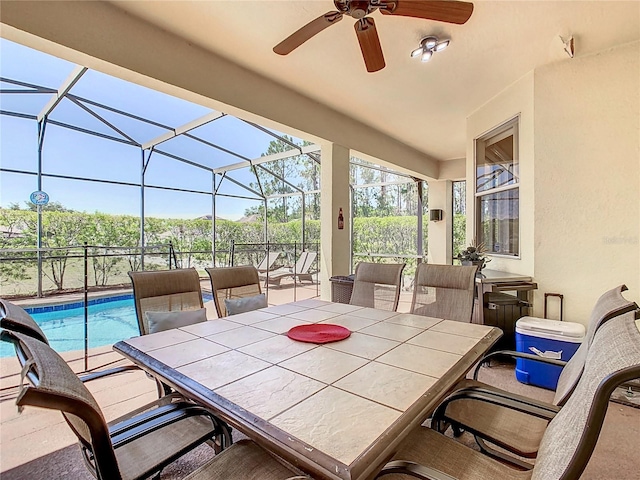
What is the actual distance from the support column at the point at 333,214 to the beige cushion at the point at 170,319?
2.21 metres

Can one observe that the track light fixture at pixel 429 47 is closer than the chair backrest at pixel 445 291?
No

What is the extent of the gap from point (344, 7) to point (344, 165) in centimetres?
258

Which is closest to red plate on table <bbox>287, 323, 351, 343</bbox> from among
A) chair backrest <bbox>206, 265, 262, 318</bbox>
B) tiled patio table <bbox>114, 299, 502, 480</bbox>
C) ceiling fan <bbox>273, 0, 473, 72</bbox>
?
tiled patio table <bbox>114, 299, 502, 480</bbox>

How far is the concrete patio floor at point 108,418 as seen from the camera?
169cm

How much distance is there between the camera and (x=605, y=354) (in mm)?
816

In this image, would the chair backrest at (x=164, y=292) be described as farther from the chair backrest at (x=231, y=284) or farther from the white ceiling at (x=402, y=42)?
the white ceiling at (x=402, y=42)

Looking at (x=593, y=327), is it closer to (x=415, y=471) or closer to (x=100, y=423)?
(x=415, y=471)

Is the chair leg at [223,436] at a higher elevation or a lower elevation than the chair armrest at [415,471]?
lower

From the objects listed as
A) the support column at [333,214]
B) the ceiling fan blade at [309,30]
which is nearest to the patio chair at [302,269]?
the support column at [333,214]

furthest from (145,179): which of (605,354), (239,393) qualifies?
(605,354)

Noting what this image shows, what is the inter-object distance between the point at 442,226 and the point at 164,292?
20.4 feet

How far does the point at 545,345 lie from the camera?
2.66 m

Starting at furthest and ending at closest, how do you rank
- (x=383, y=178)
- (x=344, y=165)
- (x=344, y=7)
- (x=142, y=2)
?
(x=383, y=178) → (x=344, y=165) → (x=142, y=2) → (x=344, y=7)

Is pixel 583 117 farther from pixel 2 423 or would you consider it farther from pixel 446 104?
pixel 2 423
